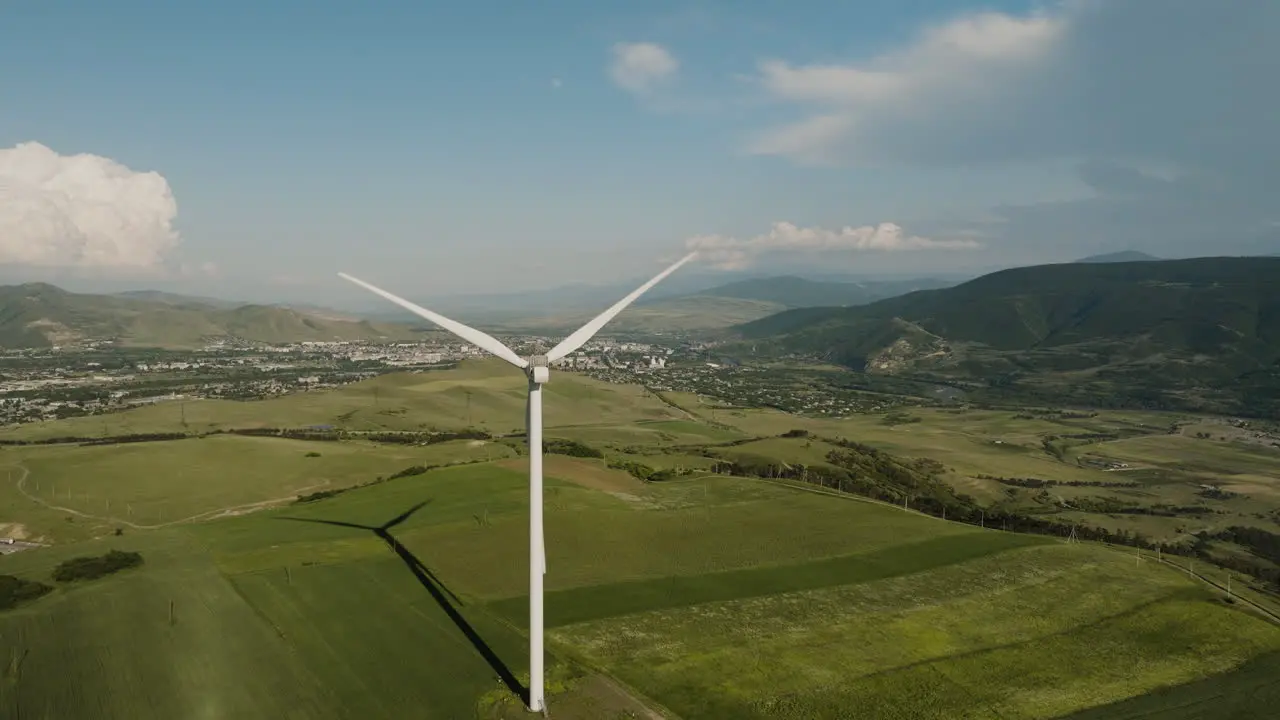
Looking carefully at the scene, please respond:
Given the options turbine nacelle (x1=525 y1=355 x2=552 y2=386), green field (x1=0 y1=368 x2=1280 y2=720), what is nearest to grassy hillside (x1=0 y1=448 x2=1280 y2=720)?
green field (x1=0 y1=368 x2=1280 y2=720)

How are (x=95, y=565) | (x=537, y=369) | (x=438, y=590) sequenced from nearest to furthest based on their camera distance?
1. (x=537, y=369)
2. (x=438, y=590)
3. (x=95, y=565)

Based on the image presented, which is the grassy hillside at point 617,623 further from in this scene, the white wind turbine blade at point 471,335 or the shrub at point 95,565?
the white wind turbine blade at point 471,335

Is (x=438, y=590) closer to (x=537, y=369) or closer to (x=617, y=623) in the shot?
(x=617, y=623)

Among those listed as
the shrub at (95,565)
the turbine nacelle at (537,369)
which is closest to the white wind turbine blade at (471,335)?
the turbine nacelle at (537,369)

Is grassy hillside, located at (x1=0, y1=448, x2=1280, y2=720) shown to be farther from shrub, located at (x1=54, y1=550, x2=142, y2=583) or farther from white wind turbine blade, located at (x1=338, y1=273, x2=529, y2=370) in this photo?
white wind turbine blade, located at (x1=338, y1=273, x2=529, y2=370)

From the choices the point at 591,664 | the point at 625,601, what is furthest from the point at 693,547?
the point at 591,664

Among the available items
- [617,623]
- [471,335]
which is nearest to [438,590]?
[617,623]
